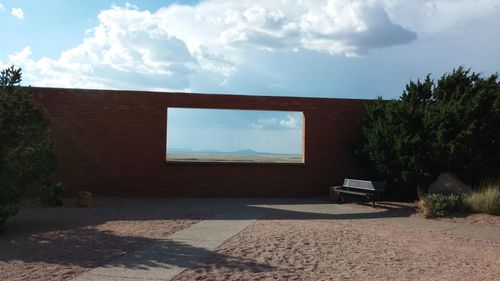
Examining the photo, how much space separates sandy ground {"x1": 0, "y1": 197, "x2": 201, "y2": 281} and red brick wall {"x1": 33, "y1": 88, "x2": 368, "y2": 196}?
7.79 ft

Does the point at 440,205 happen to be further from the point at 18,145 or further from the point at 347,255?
the point at 18,145

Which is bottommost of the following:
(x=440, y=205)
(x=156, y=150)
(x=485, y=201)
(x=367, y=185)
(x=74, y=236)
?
(x=74, y=236)

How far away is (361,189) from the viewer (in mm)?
15625

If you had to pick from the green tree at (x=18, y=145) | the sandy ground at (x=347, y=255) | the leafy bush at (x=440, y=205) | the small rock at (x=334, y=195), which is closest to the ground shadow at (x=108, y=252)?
the sandy ground at (x=347, y=255)

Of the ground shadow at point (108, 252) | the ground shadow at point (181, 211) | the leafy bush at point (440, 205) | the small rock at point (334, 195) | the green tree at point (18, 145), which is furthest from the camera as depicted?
the small rock at point (334, 195)

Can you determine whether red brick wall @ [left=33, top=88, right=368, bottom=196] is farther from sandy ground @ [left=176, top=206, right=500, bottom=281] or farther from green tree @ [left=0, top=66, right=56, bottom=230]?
sandy ground @ [left=176, top=206, right=500, bottom=281]

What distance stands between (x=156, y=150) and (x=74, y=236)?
7.64 meters

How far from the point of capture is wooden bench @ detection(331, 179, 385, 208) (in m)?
15.1

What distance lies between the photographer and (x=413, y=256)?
26.3 feet

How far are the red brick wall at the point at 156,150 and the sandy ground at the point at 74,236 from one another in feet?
7.79

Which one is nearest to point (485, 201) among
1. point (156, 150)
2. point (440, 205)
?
point (440, 205)

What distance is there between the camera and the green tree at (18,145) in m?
10.1

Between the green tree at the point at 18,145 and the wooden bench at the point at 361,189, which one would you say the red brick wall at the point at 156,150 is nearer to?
the wooden bench at the point at 361,189

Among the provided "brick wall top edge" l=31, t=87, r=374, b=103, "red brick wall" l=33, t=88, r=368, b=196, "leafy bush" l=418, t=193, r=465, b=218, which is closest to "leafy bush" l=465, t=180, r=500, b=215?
"leafy bush" l=418, t=193, r=465, b=218
